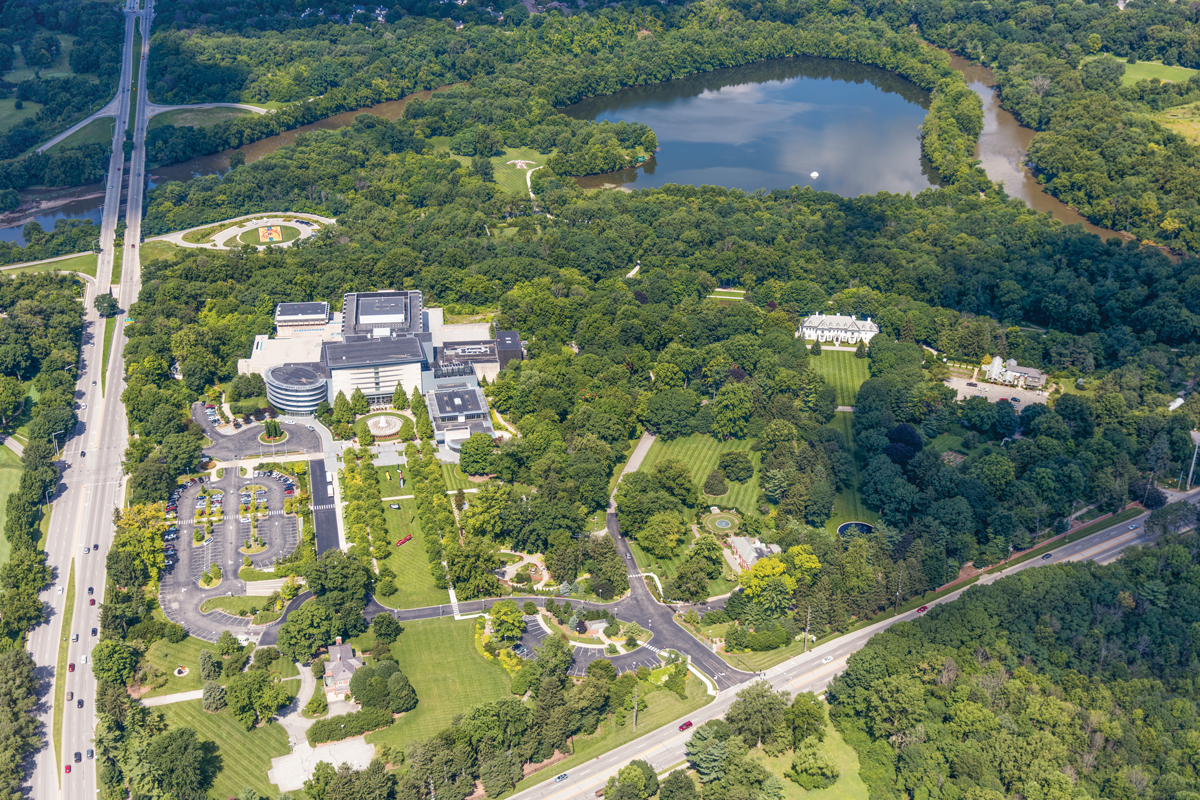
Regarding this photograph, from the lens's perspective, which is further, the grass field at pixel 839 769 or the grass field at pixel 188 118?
the grass field at pixel 188 118

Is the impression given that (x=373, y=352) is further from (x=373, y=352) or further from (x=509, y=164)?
(x=509, y=164)

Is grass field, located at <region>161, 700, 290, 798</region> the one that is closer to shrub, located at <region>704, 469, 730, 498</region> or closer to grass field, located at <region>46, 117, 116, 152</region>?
shrub, located at <region>704, 469, 730, 498</region>

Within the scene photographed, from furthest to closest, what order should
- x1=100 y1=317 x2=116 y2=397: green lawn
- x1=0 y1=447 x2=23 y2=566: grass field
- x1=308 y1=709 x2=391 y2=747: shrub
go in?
x1=100 y1=317 x2=116 y2=397: green lawn
x1=0 y1=447 x2=23 y2=566: grass field
x1=308 y1=709 x2=391 y2=747: shrub

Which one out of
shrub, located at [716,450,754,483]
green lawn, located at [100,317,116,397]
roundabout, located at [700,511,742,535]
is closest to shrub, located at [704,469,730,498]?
shrub, located at [716,450,754,483]

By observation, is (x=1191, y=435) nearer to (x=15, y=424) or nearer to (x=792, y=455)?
(x=792, y=455)

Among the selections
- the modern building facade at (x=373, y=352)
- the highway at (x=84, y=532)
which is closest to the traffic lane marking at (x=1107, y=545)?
the modern building facade at (x=373, y=352)

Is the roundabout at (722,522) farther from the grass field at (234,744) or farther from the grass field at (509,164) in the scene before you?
the grass field at (509,164)
